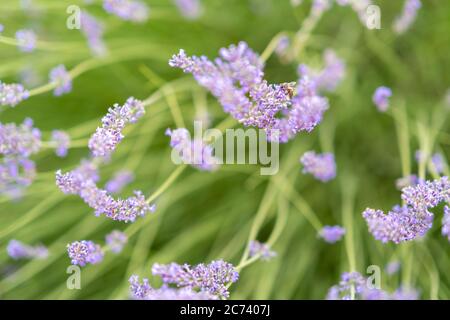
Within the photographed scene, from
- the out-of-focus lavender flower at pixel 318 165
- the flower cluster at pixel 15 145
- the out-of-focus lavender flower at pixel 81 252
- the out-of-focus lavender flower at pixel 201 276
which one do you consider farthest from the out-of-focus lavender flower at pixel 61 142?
the out-of-focus lavender flower at pixel 318 165

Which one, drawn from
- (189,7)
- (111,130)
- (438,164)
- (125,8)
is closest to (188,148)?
(111,130)

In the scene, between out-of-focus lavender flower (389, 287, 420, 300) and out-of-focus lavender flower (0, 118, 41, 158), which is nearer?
out-of-focus lavender flower (0, 118, 41, 158)

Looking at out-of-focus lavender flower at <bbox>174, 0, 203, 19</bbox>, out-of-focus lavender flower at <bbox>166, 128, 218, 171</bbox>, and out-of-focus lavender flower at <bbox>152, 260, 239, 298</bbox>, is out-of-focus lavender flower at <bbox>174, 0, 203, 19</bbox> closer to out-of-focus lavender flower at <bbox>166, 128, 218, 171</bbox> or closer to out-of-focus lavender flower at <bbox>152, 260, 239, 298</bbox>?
out-of-focus lavender flower at <bbox>166, 128, 218, 171</bbox>

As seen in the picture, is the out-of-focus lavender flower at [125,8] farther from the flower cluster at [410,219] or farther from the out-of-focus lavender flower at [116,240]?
the flower cluster at [410,219]

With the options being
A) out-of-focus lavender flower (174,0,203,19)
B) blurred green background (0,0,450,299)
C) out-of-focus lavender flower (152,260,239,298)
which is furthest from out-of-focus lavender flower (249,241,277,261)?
out-of-focus lavender flower (174,0,203,19)

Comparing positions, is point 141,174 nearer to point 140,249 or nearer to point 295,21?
point 140,249
